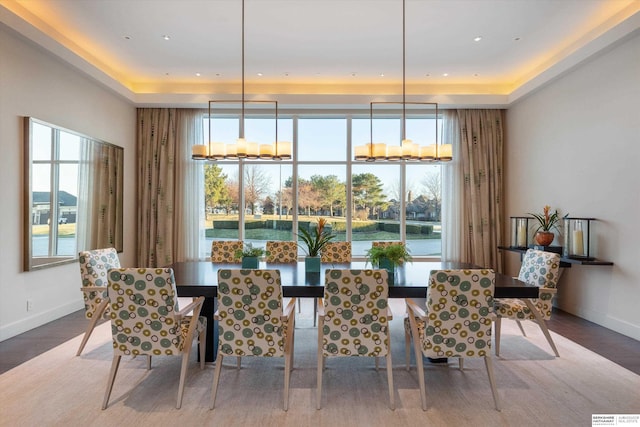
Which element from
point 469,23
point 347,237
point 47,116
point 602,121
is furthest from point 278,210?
point 602,121

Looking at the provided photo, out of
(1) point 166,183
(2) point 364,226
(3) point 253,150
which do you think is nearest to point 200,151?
(3) point 253,150

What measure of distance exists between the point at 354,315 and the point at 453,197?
175 inches

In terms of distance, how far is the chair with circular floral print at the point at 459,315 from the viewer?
2.26 m

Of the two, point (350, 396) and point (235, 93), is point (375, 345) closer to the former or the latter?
point (350, 396)

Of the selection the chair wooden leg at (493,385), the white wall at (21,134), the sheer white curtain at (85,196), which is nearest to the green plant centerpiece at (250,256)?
the chair wooden leg at (493,385)

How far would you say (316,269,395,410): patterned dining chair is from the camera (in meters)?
2.27

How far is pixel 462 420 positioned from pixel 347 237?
428 cm

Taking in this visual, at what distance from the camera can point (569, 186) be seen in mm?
4562

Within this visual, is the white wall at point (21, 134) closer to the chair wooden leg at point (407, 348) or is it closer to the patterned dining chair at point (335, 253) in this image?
the patterned dining chair at point (335, 253)

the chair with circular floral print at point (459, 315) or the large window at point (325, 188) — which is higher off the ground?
the large window at point (325, 188)

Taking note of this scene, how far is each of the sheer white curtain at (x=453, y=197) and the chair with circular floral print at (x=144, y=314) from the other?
485cm

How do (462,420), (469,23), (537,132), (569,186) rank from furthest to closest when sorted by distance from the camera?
1. (537,132)
2. (569,186)
3. (469,23)
4. (462,420)

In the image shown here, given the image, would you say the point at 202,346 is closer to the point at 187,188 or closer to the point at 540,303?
the point at 540,303

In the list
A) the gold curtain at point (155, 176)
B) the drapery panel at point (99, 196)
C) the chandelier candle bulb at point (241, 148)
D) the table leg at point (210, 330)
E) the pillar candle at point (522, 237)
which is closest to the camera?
the table leg at point (210, 330)
